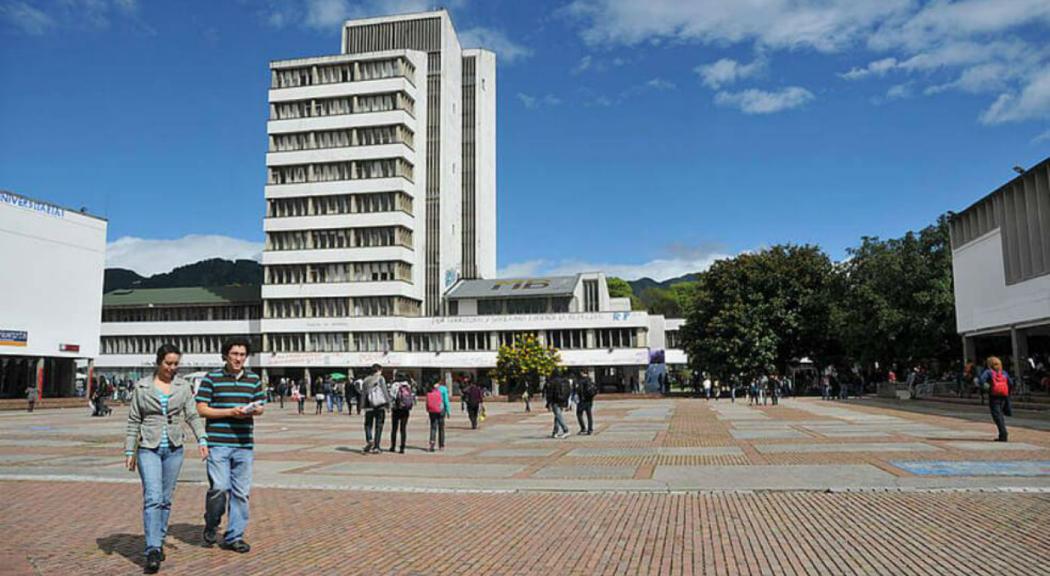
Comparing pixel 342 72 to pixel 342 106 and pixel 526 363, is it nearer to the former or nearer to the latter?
pixel 342 106

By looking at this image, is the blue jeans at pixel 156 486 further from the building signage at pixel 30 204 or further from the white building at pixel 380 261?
the white building at pixel 380 261

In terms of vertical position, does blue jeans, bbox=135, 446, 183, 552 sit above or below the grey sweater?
below

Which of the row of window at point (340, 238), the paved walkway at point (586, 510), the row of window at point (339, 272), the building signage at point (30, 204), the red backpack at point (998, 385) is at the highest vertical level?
the row of window at point (340, 238)

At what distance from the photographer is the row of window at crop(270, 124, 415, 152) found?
71.1m

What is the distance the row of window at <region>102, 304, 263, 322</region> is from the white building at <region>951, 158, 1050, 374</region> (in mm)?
60856

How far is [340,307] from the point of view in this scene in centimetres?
7150

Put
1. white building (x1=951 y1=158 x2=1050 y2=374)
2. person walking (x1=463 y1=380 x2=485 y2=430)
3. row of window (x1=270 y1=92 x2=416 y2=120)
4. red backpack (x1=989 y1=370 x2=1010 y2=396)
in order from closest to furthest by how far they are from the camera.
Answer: red backpack (x1=989 y1=370 x2=1010 y2=396), person walking (x1=463 y1=380 x2=485 y2=430), white building (x1=951 y1=158 x2=1050 y2=374), row of window (x1=270 y1=92 x2=416 y2=120)

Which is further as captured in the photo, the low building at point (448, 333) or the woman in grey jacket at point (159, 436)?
the low building at point (448, 333)

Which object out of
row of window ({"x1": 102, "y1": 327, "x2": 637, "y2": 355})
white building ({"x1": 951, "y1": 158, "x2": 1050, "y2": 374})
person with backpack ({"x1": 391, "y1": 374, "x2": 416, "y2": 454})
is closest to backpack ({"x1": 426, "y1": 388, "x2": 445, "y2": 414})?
person with backpack ({"x1": 391, "y1": 374, "x2": 416, "y2": 454})

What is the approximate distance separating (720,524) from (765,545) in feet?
3.29

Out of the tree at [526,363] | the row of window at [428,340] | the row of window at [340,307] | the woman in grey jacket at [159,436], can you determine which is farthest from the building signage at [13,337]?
the woman in grey jacket at [159,436]

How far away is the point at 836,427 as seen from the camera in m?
21.1

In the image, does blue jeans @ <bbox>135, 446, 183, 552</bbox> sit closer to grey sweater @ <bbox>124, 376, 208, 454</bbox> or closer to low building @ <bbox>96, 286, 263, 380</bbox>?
grey sweater @ <bbox>124, 376, 208, 454</bbox>

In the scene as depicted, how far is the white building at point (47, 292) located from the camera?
4966 cm
